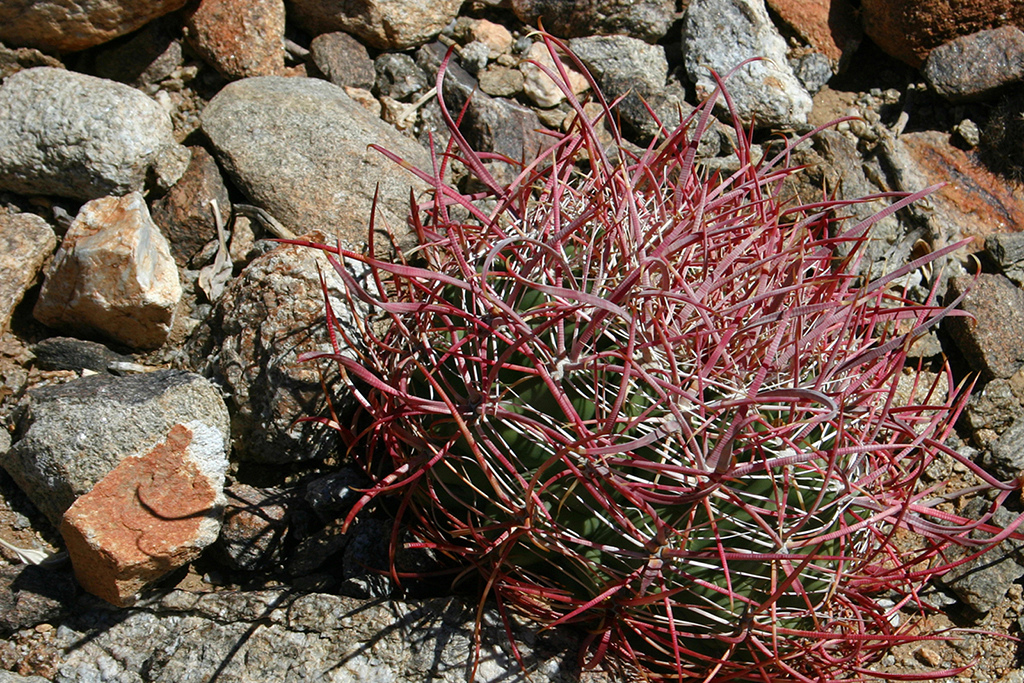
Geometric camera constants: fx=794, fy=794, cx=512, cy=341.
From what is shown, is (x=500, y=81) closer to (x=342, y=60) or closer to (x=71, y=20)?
(x=342, y=60)

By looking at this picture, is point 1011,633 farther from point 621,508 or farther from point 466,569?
point 466,569

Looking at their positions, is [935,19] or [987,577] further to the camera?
[935,19]

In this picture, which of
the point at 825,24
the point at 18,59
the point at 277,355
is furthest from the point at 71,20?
the point at 825,24

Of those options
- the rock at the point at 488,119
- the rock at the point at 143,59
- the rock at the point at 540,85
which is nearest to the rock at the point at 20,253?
the rock at the point at 143,59

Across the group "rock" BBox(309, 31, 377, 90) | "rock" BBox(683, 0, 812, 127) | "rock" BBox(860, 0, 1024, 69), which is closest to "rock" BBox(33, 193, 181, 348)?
"rock" BBox(309, 31, 377, 90)

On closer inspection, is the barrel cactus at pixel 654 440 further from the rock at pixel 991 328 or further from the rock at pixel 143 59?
the rock at pixel 143 59

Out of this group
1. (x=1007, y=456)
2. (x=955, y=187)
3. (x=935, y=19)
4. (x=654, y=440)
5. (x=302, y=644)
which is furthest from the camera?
(x=935, y=19)
